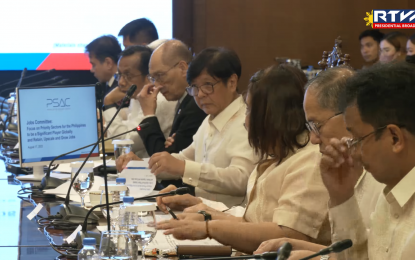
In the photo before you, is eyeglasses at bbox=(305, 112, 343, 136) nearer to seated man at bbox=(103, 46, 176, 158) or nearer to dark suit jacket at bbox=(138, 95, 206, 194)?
dark suit jacket at bbox=(138, 95, 206, 194)

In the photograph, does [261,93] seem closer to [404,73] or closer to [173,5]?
[404,73]

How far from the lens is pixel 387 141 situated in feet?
4.24

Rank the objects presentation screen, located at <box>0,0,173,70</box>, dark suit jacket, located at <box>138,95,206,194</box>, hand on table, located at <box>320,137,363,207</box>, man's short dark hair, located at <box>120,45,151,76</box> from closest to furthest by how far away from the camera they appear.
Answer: hand on table, located at <box>320,137,363,207</box> < dark suit jacket, located at <box>138,95,206,194</box> < man's short dark hair, located at <box>120,45,151,76</box> < presentation screen, located at <box>0,0,173,70</box>

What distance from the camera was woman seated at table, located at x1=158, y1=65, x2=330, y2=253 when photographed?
186 cm

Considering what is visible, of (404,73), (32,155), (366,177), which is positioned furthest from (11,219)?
(404,73)

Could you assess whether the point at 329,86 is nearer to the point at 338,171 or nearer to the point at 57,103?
the point at 338,171

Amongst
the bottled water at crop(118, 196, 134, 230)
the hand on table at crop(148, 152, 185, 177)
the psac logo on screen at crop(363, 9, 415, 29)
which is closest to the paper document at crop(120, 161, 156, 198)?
the hand on table at crop(148, 152, 185, 177)

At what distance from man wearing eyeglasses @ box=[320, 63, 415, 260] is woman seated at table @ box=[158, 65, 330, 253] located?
430mm

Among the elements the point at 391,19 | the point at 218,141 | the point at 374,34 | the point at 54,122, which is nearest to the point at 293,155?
the point at 218,141

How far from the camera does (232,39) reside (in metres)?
6.84

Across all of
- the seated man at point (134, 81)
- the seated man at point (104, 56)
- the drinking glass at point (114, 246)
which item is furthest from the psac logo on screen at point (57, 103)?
the seated man at point (104, 56)

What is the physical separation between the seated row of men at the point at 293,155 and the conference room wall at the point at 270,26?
3.16 m

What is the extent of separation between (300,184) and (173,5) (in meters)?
5.09

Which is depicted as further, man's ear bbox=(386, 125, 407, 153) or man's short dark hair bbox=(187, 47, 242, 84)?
man's short dark hair bbox=(187, 47, 242, 84)
